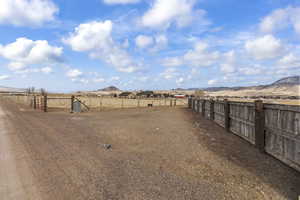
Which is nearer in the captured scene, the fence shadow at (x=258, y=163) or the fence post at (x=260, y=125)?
the fence shadow at (x=258, y=163)

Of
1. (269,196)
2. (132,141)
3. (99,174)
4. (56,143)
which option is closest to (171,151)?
(132,141)

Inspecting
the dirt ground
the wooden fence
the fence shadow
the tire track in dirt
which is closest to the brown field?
the wooden fence

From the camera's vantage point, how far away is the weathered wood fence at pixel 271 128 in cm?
528

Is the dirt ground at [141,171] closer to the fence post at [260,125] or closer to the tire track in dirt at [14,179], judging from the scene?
the tire track in dirt at [14,179]

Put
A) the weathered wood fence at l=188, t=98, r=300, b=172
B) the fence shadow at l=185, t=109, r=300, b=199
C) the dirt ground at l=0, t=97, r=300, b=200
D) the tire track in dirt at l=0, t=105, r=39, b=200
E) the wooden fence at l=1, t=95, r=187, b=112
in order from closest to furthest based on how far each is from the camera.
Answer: the tire track in dirt at l=0, t=105, r=39, b=200, the dirt ground at l=0, t=97, r=300, b=200, the fence shadow at l=185, t=109, r=300, b=199, the weathered wood fence at l=188, t=98, r=300, b=172, the wooden fence at l=1, t=95, r=187, b=112

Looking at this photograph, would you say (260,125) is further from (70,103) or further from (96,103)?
(96,103)

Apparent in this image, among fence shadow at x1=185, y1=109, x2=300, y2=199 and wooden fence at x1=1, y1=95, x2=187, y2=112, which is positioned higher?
wooden fence at x1=1, y1=95, x2=187, y2=112

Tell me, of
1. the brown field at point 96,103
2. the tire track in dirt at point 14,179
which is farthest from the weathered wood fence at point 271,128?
the brown field at point 96,103

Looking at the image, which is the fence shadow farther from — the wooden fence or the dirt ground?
the wooden fence

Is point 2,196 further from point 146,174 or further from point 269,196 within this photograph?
point 269,196

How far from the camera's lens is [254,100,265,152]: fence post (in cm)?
691

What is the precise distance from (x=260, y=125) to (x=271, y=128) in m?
0.60

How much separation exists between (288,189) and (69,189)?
4.28 metres

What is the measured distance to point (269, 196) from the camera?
4227mm
